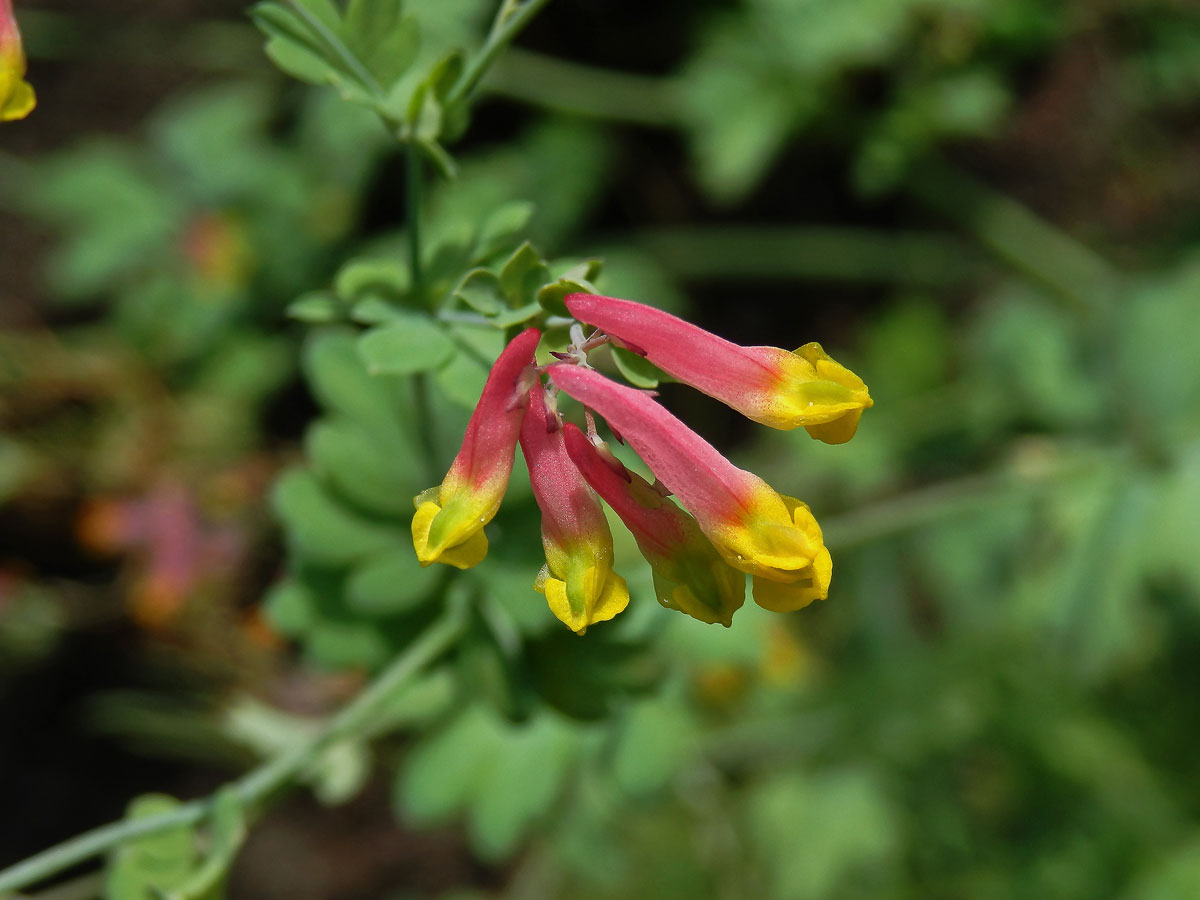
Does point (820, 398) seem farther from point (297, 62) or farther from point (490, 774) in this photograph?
point (490, 774)

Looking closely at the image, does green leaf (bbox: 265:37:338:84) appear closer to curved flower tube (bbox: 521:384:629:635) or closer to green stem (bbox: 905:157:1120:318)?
curved flower tube (bbox: 521:384:629:635)

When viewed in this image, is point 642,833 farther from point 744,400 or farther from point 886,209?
point 744,400

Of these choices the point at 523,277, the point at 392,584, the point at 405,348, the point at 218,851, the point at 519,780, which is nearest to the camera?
the point at 523,277

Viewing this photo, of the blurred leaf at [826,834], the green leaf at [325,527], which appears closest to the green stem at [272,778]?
the green leaf at [325,527]

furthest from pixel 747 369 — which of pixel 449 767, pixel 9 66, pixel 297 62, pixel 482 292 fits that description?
pixel 449 767

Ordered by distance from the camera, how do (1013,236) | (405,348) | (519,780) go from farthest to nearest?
1. (1013,236)
2. (519,780)
3. (405,348)

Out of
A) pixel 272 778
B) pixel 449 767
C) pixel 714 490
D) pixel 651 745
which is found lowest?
pixel 449 767

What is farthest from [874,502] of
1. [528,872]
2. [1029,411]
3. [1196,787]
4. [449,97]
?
[449,97]
